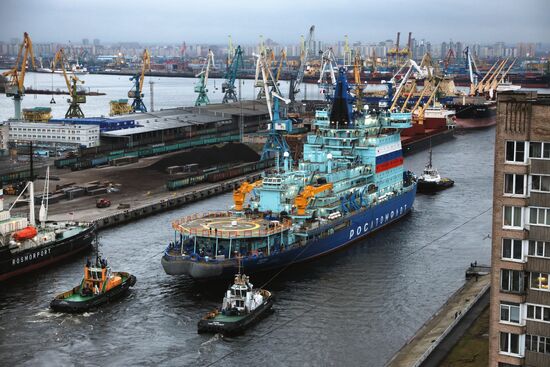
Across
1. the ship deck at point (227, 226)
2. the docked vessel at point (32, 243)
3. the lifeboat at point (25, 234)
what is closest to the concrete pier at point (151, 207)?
the docked vessel at point (32, 243)

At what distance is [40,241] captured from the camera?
143 feet

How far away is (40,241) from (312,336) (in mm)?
17205

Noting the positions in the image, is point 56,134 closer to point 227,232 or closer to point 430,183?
point 430,183

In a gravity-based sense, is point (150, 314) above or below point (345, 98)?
below

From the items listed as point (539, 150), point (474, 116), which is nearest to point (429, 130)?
point (474, 116)

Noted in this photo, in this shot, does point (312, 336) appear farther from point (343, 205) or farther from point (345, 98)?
point (345, 98)

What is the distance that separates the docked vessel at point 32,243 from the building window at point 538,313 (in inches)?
1076

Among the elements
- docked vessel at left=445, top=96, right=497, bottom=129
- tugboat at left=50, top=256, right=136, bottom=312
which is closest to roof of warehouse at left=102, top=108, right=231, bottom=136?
docked vessel at left=445, top=96, right=497, bottom=129

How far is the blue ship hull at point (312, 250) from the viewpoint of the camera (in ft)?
128

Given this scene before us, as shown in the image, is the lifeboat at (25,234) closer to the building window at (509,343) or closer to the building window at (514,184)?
the building window at (509,343)

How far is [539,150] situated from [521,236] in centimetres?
213

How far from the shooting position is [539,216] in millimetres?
20609

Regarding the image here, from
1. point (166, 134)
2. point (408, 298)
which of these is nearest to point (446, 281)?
point (408, 298)

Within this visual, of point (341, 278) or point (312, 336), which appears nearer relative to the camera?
point (312, 336)
